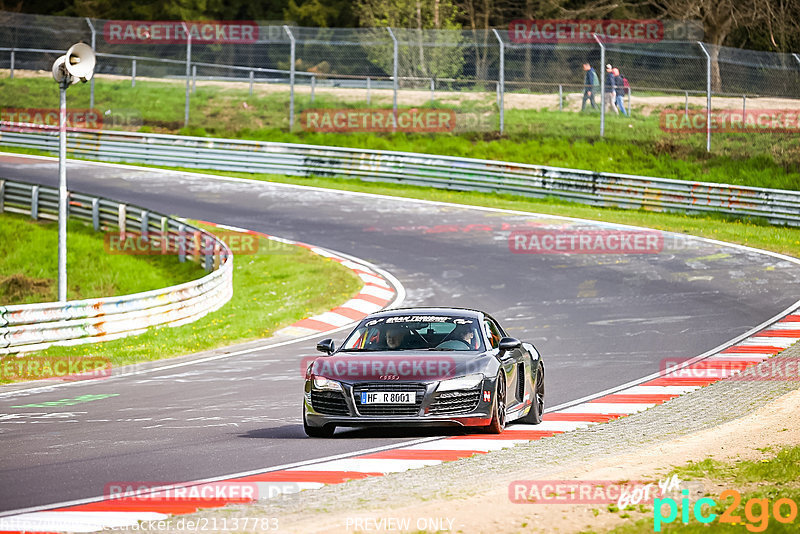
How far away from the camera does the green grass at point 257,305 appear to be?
1780 centimetres

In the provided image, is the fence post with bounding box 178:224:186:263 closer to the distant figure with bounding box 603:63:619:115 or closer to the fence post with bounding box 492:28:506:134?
the fence post with bounding box 492:28:506:134

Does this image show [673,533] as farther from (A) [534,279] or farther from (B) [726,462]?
(A) [534,279]

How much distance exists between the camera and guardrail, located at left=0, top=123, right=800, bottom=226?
29562 mm

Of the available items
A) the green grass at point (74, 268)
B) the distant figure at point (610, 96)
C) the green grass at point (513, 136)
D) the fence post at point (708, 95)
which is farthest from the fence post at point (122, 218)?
the distant figure at point (610, 96)

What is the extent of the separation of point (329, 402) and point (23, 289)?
52.7 ft

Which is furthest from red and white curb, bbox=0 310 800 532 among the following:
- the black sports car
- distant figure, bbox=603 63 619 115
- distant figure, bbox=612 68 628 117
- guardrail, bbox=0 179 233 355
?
→ distant figure, bbox=612 68 628 117

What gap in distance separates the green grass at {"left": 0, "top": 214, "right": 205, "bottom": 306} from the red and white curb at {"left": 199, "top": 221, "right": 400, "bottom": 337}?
347 centimetres

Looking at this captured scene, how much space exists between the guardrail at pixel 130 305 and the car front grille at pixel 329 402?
7.60m

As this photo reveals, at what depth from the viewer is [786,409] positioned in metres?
11.4

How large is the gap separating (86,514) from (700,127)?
29701 millimetres

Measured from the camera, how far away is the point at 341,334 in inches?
735

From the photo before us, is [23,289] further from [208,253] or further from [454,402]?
[454,402]

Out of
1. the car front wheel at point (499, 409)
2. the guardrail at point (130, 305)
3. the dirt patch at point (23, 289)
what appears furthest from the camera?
the dirt patch at point (23, 289)

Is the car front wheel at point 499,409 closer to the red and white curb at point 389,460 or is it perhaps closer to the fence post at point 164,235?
the red and white curb at point 389,460
